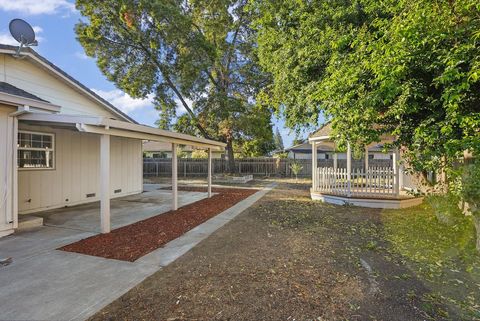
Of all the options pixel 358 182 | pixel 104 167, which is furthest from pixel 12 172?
pixel 358 182

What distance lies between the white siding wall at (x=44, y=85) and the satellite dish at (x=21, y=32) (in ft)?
1.47

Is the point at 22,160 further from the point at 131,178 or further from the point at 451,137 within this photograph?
the point at 451,137

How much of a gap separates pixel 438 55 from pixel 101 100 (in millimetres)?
10166

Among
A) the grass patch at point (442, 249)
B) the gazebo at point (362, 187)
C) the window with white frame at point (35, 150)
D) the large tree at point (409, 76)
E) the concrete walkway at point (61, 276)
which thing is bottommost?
the grass patch at point (442, 249)

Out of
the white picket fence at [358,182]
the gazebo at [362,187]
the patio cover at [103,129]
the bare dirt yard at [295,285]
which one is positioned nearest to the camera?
the bare dirt yard at [295,285]

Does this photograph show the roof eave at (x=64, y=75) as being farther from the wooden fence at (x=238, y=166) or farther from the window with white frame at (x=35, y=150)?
the wooden fence at (x=238, y=166)

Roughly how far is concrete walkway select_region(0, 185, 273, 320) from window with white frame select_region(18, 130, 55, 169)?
2756 mm

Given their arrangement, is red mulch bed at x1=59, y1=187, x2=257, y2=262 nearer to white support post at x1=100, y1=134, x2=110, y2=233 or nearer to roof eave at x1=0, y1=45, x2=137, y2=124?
white support post at x1=100, y1=134, x2=110, y2=233

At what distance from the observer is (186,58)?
1733 centimetres

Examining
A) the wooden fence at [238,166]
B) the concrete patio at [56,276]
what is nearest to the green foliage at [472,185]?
the concrete patio at [56,276]

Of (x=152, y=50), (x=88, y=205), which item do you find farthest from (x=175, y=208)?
(x=152, y=50)

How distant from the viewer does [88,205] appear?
354 inches

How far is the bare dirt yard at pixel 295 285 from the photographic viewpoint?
9.29ft

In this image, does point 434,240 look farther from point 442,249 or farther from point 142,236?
point 142,236
